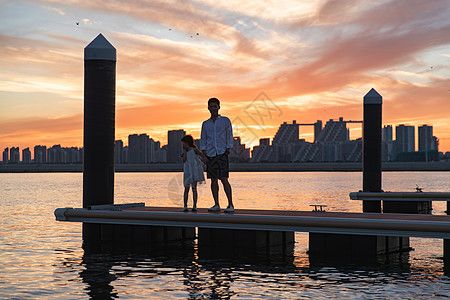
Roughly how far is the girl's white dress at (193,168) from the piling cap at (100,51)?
143 inches

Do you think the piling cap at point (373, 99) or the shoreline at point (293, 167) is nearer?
the piling cap at point (373, 99)

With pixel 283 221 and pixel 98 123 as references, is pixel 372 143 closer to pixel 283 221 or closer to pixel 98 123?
pixel 283 221

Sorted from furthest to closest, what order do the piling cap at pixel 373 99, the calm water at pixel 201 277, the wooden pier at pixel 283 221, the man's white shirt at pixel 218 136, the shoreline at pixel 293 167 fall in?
1. the shoreline at pixel 293 167
2. the piling cap at pixel 373 99
3. the man's white shirt at pixel 218 136
4. the wooden pier at pixel 283 221
5. the calm water at pixel 201 277

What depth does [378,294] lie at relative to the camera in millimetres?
10445

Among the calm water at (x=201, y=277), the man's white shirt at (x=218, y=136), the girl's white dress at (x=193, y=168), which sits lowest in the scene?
the calm water at (x=201, y=277)

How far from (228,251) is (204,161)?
248 cm

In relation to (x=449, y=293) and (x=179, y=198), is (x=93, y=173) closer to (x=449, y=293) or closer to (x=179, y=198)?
(x=179, y=198)

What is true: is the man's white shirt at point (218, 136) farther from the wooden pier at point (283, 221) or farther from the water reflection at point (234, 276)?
the water reflection at point (234, 276)

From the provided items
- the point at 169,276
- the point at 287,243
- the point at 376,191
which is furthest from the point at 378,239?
the point at 376,191

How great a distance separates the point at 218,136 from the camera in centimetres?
1405

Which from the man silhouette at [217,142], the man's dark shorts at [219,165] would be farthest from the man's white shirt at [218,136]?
the man's dark shorts at [219,165]

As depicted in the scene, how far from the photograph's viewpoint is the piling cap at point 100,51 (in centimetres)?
1606

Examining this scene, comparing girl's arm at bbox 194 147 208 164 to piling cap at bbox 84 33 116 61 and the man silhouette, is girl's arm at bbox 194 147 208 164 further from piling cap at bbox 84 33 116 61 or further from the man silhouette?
piling cap at bbox 84 33 116 61

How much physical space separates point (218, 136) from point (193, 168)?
4.47 feet
